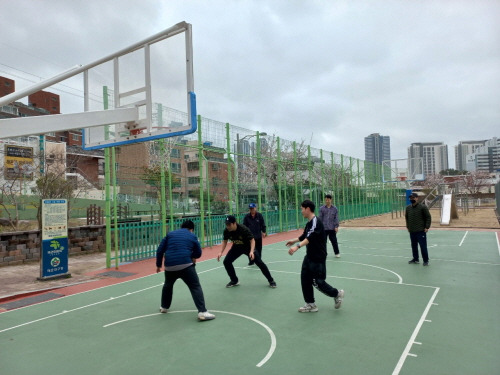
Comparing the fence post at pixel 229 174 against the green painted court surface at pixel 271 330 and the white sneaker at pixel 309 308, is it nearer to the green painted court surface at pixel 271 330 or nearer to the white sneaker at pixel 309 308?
the green painted court surface at pixel 271 330

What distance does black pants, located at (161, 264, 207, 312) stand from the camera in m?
5.63

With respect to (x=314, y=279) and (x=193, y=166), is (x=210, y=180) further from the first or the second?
(x=314, y=279)

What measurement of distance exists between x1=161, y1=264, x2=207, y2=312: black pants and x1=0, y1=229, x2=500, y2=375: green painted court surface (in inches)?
9.1

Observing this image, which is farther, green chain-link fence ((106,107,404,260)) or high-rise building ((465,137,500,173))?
high-rise building ((465,137,500,173))

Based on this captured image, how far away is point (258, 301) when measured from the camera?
6.52m

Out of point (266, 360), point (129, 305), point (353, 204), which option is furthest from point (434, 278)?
point (353, 204)

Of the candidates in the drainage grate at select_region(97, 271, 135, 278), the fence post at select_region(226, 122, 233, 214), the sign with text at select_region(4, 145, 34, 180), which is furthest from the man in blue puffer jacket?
the sign with text at select_region(4, 145, 34, 180)

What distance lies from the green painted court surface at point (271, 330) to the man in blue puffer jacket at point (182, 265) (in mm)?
231

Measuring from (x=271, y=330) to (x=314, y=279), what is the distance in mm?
1167

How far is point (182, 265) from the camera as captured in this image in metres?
5.73

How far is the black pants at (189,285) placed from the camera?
5.63 m

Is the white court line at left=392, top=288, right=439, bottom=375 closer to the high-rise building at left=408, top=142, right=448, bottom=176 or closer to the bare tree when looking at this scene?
the bare tree

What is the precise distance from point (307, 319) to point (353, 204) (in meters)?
24.0

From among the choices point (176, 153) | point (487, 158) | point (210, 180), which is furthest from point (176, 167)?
point (487, 158)
